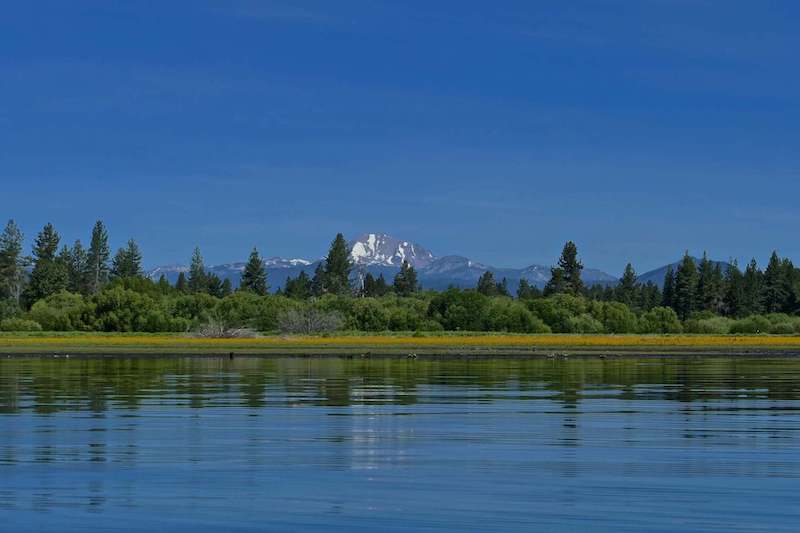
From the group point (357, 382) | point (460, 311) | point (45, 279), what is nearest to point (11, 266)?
point (45, 279)

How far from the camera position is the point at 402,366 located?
62.9m

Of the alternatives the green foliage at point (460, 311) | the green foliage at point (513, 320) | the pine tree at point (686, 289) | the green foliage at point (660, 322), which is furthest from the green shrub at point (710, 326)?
the pine tree at point (686, 289)

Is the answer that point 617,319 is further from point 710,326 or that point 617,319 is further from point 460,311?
point 460,311

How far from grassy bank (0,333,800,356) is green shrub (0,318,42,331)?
14279mm

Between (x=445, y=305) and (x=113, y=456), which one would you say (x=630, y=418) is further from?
(x=445, y=305)

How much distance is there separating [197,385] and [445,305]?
109m

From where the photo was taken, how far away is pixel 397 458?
2147 cm

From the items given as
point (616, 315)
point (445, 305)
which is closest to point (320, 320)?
point (445, 305)

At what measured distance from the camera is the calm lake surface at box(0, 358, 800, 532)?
15.7 m

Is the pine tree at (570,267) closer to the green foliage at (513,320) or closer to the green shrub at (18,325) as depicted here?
the green foliage at (513,320)

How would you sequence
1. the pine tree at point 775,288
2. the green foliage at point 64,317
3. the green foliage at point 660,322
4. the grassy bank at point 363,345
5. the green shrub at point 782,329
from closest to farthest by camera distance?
the grassy bank at point 363,345 → the green foliage at point 64,317 → the green shrub at point 782,329 → the green foliage at point 660,322 → the pine tree at point 775,288

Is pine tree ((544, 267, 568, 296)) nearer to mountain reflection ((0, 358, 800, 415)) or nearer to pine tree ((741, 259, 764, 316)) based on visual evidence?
pine tree ((741, 259, 764, 316))

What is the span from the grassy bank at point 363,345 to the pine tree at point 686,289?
76.6m

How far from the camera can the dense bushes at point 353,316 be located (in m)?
133
